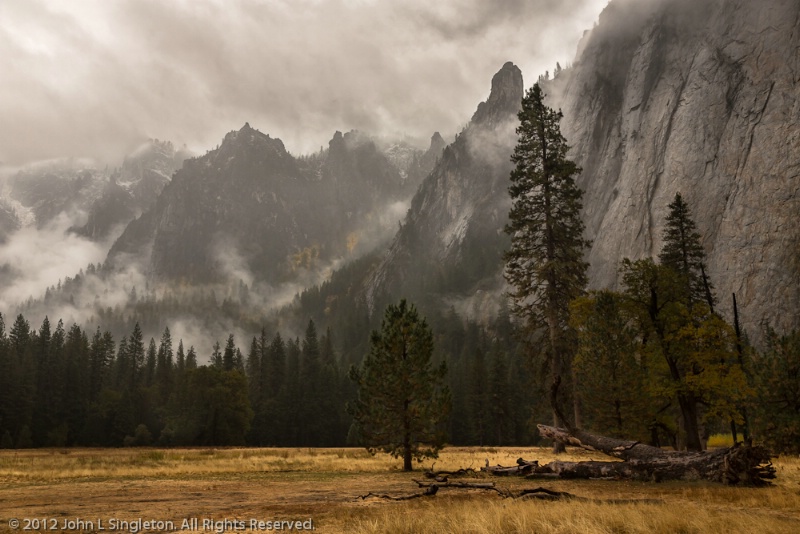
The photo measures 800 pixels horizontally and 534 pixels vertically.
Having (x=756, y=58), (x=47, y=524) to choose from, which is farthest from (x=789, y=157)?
(x=47, y=524)

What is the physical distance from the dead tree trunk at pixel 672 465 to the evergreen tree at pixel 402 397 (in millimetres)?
7617

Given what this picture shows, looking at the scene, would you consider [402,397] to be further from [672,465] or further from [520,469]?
[672,465]

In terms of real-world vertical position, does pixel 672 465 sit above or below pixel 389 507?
above

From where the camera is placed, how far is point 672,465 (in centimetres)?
1622

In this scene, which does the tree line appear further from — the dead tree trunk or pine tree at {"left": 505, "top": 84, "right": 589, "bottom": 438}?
the dead tree trunk

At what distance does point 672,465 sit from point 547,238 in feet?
63.7

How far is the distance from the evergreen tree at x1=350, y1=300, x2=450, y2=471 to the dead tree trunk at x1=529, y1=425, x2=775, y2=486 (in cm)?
762

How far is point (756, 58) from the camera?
87125 millimetres

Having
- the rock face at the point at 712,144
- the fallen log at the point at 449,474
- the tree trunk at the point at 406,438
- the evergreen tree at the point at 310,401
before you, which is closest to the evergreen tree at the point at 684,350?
the fallen log at the point at 449,474

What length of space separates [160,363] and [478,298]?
105 m

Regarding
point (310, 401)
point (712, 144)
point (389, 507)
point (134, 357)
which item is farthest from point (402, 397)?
point (134, 357)

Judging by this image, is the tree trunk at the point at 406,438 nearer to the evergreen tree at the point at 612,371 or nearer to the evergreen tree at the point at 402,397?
the evergreen tree at the point at 402,397

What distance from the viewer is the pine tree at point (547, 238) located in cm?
3269

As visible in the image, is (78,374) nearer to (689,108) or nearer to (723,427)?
(723,427)
